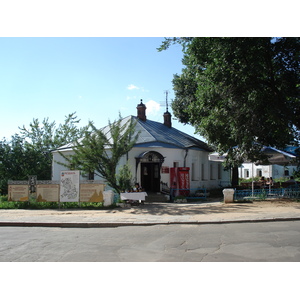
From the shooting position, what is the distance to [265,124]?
17.1 metres

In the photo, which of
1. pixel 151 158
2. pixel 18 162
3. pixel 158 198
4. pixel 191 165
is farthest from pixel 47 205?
pixel 191 165

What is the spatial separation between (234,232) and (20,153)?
73.2 ft

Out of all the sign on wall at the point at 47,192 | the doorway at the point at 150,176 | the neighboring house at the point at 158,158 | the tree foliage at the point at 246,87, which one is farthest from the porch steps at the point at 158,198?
the sign on wall at the point at 47,192

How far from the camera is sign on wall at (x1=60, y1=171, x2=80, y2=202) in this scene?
15883 millimetres

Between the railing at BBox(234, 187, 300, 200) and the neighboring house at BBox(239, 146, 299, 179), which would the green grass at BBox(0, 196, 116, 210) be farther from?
the neighboring house at BBox(239, 146, 299, 179)

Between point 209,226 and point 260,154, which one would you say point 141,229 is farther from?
point 260,154

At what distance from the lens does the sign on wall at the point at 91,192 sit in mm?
15945

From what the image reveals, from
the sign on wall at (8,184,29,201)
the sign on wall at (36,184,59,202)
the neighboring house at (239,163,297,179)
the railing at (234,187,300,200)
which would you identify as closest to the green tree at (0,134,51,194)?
the sign on wall at (8,184,29,201)

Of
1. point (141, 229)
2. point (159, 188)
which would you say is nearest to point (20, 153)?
point (159, 188)

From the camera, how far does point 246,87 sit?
16.0 metres

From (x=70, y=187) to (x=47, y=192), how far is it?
145 centimetres

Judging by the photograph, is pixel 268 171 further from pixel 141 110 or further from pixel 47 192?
pixel 47 192

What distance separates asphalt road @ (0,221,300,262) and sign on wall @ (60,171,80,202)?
5193 millimetres

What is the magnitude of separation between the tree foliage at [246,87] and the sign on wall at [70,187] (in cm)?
790
